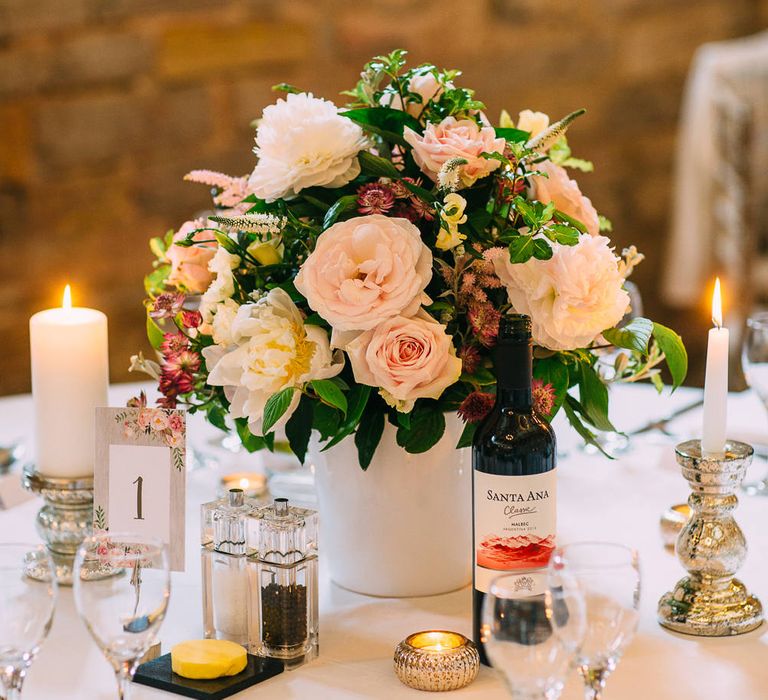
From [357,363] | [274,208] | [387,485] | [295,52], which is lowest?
[387,485]

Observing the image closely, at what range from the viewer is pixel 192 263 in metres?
1.19

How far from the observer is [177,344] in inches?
44.2

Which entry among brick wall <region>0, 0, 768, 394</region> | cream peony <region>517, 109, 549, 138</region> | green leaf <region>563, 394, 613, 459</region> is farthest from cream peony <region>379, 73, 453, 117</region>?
brick wall <region>0, 0, 768, 394</region>

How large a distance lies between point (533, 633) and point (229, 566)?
35 cm

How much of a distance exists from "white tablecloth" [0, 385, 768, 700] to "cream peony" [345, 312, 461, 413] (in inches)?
8.5

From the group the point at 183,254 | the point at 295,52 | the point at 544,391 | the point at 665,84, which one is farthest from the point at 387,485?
the point at 665,84

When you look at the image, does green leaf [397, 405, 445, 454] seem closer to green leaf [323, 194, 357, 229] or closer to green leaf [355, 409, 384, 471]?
green leaf [355, 409, 384, 471]

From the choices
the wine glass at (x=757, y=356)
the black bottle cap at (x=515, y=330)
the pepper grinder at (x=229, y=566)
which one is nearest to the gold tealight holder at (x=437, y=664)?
the pepper grinder at (x=229, y=566)

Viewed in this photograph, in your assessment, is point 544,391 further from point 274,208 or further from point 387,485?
point 274,208

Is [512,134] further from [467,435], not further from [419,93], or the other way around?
[467,435]

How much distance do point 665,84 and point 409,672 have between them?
336cm

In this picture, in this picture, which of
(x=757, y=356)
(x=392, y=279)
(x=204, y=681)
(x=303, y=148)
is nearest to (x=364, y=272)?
(x=392, y=279)

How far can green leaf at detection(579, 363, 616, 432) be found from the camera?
44.0 inches

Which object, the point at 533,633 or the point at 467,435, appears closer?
the point at 533,633
